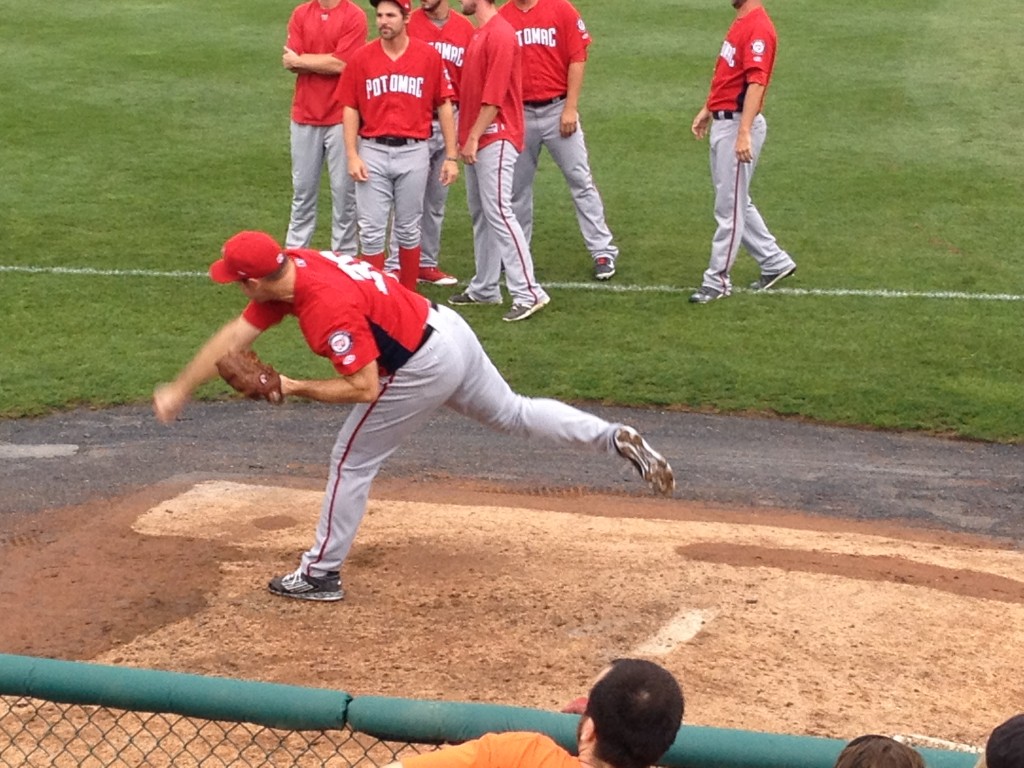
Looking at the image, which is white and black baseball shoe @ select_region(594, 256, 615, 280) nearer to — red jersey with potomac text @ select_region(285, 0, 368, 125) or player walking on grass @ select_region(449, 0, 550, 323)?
player walking on grass @ select_region(449, 0, 550, 323)

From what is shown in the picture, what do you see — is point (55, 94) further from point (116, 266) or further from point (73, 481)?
point (73, 481)

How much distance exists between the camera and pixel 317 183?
33.8ft

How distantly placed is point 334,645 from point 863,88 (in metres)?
11.8

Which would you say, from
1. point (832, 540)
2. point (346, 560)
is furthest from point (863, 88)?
point (346, 560)

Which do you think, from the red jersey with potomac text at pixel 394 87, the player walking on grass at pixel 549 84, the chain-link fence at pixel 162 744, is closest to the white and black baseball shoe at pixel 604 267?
the player walking on grass at pixel 549 84

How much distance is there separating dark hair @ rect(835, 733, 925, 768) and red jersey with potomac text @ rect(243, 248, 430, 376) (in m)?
3.00

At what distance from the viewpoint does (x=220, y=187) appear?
12664mm

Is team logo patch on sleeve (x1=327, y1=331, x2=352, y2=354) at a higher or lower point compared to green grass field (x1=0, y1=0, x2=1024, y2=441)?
higher

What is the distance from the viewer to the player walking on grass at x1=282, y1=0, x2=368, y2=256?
10023mm

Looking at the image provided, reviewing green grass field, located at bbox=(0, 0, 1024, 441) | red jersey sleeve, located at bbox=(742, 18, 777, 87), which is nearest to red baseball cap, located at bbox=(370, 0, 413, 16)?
green grass field, located at bbox=(0, 0, 1024, 441)

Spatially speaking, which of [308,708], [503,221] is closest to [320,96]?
[503,221]

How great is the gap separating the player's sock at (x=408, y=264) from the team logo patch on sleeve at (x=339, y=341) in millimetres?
4298

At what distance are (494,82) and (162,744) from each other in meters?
5.67

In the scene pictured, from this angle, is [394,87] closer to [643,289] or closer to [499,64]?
[499,64]
